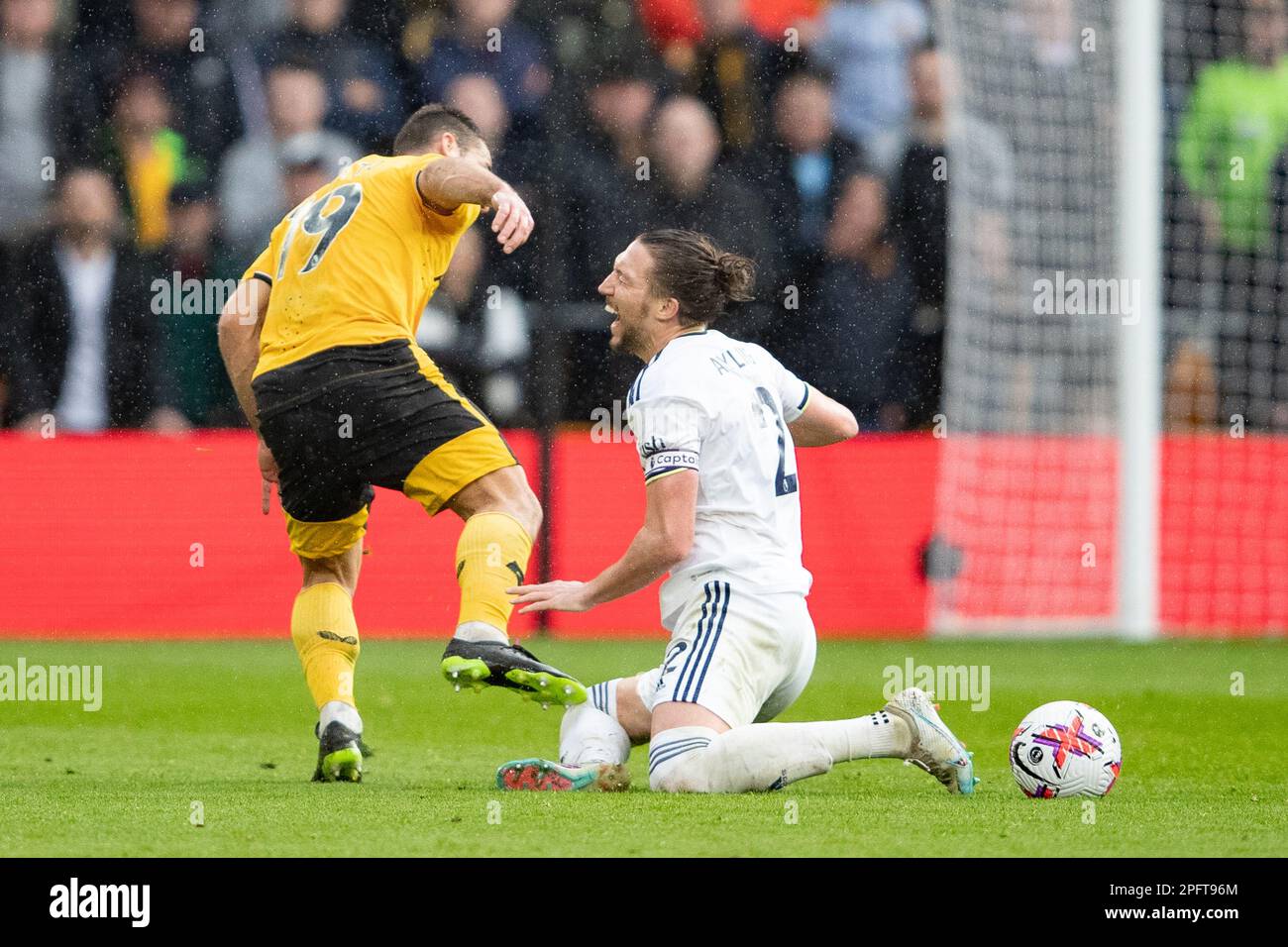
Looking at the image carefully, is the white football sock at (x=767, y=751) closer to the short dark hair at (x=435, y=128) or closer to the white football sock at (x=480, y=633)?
the white football sock at (x=480, y=633)

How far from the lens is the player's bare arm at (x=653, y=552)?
5.23 meters

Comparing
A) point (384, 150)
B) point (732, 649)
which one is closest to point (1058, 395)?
point (384, 150)

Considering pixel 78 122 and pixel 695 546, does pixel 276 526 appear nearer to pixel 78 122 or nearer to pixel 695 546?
pixel 78 122

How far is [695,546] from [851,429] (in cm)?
84

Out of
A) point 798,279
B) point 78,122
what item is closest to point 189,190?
point 78,122

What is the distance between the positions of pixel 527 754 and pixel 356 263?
75.3 inches

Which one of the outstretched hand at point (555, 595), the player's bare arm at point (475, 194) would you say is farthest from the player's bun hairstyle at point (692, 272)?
the outstretched hand at point (555, 595)

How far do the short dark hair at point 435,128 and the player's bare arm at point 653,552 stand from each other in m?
1.62

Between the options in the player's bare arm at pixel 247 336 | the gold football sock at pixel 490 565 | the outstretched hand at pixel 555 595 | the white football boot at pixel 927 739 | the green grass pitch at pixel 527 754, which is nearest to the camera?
the green grass pitch at pixel 527 754

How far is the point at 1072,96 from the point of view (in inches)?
466

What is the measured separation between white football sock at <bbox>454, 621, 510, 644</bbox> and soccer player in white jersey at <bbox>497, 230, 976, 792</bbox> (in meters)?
0.11

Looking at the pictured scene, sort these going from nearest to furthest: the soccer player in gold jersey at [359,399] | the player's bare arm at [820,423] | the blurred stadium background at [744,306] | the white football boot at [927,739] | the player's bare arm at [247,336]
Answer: the white football boot at [927,739] < the soccer player in gold jersey at [359,399] < the player's bare arm at [820,423] < the player's bare arm at [247,336] < the blurred stadium background at [744,306]

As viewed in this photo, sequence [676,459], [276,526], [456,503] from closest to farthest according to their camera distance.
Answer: [676,459], [456,503], [276,526]

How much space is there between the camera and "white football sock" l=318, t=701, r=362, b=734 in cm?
584
